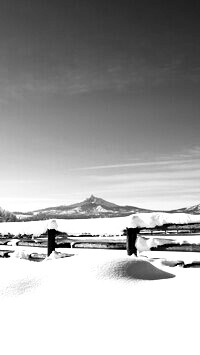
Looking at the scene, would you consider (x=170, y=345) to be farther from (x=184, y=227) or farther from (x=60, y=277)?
(x=184, y=227)

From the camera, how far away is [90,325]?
176 inches

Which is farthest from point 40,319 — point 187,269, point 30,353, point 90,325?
point 187,269

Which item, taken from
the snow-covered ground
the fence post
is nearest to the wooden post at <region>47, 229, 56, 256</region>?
the fence post

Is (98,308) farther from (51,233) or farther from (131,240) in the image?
(51,233)

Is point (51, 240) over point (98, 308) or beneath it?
over

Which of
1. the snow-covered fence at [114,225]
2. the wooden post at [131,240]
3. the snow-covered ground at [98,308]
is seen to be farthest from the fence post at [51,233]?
the snow-covered ground at [98,308]

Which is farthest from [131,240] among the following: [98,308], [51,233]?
[98,308]

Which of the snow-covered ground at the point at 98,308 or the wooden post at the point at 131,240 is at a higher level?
the wooden post at the point at 131,240

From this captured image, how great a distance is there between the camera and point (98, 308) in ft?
16.7

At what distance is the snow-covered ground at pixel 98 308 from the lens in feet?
12.8

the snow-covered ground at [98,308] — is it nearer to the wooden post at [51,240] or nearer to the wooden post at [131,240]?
the wooden post at [131,240]

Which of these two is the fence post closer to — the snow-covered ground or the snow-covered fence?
the snow-covered fence

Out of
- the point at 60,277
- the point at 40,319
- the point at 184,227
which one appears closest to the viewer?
the point at 40,319

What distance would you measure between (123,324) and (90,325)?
416mm
